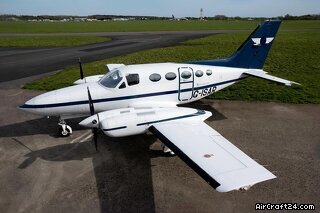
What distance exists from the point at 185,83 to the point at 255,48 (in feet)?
18.0

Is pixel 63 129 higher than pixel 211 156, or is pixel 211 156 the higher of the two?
pixel 211 156

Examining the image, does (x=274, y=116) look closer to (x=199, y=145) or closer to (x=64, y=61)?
(x=199, y=145)

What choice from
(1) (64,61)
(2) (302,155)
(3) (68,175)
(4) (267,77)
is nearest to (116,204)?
(3) (68,175)

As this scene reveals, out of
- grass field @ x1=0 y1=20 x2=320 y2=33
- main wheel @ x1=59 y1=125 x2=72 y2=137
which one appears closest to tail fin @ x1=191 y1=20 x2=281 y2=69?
main wheel @ x1=59 y1=125 x2=72 y2=137

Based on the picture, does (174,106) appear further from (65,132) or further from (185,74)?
(65,132)

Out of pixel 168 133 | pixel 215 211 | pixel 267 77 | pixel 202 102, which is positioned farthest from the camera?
pixel 202 102

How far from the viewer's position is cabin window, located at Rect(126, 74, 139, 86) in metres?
12.9

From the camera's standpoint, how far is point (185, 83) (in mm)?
14039

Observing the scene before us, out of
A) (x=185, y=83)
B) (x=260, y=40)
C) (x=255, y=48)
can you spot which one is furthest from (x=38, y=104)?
(x=260, y=40)

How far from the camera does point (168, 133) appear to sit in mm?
10227

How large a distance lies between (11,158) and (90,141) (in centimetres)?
333

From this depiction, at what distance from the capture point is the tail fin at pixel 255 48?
1598cm

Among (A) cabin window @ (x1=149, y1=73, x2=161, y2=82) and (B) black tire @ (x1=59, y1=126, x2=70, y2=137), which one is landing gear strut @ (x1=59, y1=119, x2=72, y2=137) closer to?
(B) black tire @ (x1=59, y1=126, x2=70, y2=137)

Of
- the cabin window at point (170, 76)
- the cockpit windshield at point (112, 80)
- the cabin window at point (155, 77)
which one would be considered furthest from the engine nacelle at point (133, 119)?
the cabin window at point (170, 76)
